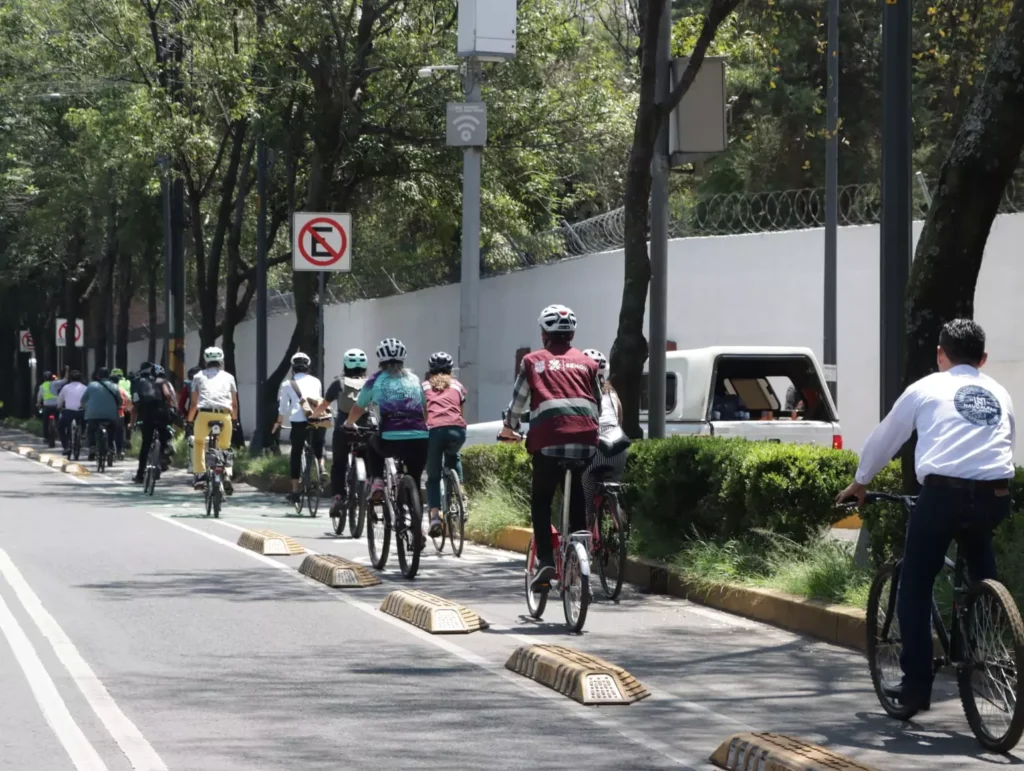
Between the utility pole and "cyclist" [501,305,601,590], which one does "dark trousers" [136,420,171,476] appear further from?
"cyclist" [501,305,601,590]

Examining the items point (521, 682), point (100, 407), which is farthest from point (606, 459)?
point (100, 407)

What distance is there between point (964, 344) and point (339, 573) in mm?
6444

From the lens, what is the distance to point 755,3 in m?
21.8

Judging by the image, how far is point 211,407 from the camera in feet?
65.2

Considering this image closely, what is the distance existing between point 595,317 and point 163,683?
2195cm

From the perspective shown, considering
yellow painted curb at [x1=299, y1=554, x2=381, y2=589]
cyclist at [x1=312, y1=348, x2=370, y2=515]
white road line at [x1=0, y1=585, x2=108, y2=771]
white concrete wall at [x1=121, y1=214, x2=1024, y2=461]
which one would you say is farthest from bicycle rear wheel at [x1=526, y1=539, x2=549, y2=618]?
white concrete wall at [x1=121, y1=214, x2=1024, y2=461]

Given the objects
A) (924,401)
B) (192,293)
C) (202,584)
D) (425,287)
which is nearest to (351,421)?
(202,584)

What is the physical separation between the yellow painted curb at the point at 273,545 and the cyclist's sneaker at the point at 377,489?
149 cm

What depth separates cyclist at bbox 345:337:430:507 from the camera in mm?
13992

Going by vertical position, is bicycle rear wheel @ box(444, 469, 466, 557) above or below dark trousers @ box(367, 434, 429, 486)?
below

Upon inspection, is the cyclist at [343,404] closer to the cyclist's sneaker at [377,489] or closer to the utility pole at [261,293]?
the cyclist's sneaker at [377,489]

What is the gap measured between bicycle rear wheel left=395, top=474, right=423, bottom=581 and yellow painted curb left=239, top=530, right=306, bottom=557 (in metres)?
1.94

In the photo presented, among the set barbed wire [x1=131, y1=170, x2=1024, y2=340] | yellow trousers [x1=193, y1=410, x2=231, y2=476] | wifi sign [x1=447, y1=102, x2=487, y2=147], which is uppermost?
wifi sign [x1=447, y1=102, x2=487, y2=147]

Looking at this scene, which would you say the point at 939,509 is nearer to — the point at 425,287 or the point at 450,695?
the point at 450,695
